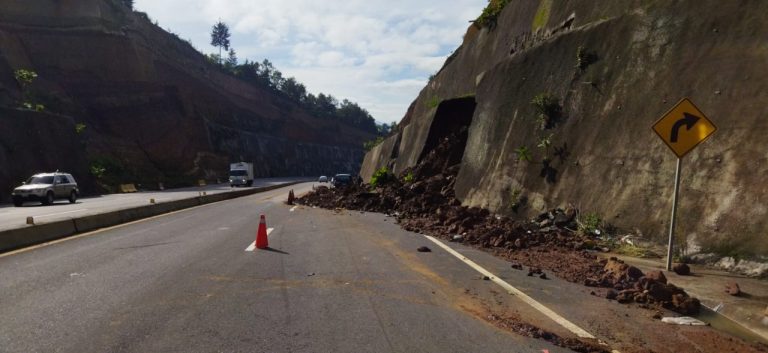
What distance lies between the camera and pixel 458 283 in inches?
316

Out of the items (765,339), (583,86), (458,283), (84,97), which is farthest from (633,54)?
(84,97)

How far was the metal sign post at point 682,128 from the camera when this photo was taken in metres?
9.00

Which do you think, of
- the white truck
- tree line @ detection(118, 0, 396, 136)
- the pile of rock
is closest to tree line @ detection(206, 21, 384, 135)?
tree line @ detection(118, 0, 396, 136)

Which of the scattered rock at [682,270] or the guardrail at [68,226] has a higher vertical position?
the guardrail at [68,226]

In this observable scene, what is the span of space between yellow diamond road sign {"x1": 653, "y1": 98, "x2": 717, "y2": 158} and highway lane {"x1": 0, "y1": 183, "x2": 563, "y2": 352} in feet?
13.3

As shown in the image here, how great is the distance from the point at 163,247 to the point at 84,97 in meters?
69.8

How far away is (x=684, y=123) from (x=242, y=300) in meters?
7.50

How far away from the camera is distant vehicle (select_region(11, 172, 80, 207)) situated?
27406mm

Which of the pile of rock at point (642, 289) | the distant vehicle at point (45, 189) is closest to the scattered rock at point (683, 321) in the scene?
the pile of rock at point (642, 289)

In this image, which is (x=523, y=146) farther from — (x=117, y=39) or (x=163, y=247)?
(x=117, y=39)

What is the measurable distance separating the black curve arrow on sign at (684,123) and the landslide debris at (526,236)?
231 centimetres

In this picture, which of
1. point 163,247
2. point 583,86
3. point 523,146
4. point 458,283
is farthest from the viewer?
point 523,146

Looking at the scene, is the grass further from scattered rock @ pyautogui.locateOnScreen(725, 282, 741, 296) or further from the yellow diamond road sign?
scattered rock @ pyautogui.locateOnScreen(725, 282, 741, 296)

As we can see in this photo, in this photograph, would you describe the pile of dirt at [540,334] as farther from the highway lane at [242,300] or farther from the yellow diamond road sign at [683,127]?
the yellow diamond road sign at [683,127]
